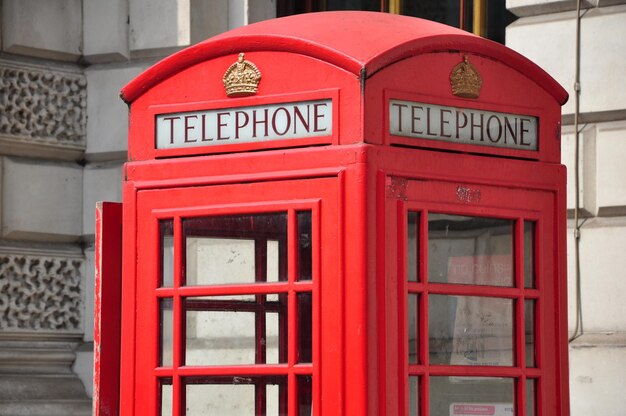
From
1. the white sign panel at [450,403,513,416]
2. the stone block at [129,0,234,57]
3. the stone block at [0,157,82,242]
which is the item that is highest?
the stone block at [129,0,234,57]

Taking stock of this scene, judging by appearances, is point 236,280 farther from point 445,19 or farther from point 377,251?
point 445,19

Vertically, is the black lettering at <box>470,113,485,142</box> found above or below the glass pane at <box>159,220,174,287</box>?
above

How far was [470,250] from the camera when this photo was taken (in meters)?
4.52

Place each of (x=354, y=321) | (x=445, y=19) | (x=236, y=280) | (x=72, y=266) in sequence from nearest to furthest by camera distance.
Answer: (x=354, y=321) → (x=236, y=280) → (x=445, y=19) → (x=72, y=266)

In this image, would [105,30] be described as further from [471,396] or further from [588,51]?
[471,396]

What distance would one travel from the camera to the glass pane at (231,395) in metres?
4.52

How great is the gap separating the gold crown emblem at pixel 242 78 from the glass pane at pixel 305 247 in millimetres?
432

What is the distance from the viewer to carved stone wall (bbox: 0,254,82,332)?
8.23 m

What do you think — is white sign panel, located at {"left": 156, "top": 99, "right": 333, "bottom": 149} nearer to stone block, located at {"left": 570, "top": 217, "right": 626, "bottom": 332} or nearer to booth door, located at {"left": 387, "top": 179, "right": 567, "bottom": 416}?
booth door, located at {"left": 387, "top": 179, "right": 567, "bottom": 416}

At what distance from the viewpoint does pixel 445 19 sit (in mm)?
7898

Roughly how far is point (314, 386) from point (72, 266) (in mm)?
4347

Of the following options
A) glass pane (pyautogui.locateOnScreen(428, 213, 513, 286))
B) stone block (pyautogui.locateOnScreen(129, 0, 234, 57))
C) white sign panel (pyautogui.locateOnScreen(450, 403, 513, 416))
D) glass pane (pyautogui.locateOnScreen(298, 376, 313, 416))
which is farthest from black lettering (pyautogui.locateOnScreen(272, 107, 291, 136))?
stone block (pyautogui.locateOnScreen(129, 0, 234, 57))

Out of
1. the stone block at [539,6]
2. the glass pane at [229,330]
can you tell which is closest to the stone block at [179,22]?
the stone block at [539,6]

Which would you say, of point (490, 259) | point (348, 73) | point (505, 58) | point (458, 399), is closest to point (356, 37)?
point (348, 73)
